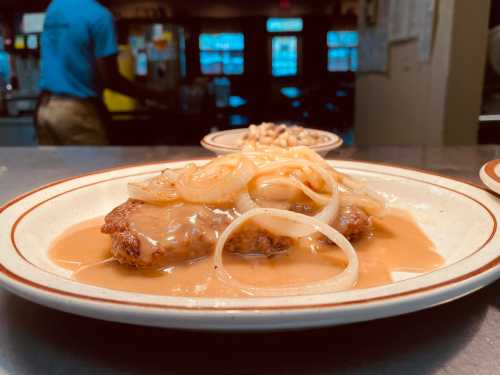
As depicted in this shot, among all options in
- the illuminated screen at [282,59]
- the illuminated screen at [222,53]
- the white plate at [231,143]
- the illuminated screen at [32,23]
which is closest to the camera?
the white plate at [231,143]

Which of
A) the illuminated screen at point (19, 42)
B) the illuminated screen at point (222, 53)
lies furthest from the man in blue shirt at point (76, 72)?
the illuminated screen at point (222, 53)

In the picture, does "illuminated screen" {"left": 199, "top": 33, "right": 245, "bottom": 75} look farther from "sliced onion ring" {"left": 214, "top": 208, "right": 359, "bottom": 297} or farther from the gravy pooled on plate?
"sliced onion ring" {"left": 214, "top": 208, "right": 359, "bottom": 297}

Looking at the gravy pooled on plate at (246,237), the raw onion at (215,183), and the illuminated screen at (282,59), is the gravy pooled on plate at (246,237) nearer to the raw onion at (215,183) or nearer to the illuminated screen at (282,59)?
the raw onion at (215,183)

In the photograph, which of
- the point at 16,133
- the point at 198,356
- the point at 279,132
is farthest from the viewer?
the point at 16,133

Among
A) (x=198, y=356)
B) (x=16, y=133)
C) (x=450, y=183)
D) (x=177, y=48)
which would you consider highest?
(x=177, y=48)

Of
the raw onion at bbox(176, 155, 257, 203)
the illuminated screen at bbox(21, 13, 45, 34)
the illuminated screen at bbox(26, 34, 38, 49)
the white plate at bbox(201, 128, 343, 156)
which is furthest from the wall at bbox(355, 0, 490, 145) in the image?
→ the illuminated screen at bbox(21, 13, 45, 34)

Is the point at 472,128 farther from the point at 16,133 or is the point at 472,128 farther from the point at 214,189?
the point at 16,133

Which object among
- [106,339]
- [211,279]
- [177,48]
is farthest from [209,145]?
[177,48]
